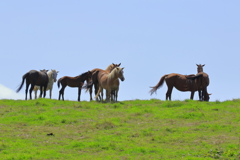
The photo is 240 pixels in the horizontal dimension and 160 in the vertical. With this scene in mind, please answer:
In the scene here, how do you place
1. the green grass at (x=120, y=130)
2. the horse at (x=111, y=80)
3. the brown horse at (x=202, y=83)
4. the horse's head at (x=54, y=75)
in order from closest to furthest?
the green grass at (x=120, y=130) → the horse at (x=111, y=80) → the brown horse at (x=202, y=83) → the horse's head at (x=54, y=75)

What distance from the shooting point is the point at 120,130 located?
17.6 metres

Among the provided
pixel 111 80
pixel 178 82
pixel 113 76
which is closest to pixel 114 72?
pixel 113 76

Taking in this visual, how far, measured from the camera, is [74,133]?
17.3 meters

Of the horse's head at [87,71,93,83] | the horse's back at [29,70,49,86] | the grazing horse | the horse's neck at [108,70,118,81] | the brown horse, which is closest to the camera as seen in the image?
the horse's neck at [108,70,118,81]

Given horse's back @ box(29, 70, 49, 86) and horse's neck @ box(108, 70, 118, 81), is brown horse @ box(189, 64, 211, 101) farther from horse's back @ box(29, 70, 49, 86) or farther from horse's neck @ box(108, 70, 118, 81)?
horse's back @ box(29, 70, 49, 86)

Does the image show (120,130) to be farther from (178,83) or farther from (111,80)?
(178,83)

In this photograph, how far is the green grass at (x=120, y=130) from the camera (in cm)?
1424

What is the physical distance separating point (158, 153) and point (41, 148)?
3.83m

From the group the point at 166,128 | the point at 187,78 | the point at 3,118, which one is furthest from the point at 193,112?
the point at 3,118

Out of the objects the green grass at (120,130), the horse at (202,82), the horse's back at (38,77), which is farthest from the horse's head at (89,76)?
the horse at (202,82)

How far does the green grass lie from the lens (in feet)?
46.7

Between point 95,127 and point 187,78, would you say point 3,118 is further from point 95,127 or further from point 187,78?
point 187,78

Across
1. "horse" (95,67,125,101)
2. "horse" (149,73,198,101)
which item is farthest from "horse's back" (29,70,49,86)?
"horse" (149,73,198,101)

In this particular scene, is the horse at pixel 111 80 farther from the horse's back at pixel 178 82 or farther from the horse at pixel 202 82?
the horse at pixel 202 82
